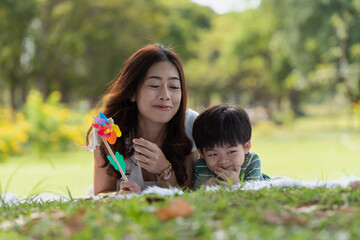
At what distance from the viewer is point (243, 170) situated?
342 cm

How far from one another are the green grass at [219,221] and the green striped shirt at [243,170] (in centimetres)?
130

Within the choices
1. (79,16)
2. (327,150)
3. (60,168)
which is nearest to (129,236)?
(60,168)

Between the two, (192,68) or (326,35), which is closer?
(326,35)

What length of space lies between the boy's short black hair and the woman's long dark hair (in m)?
0.16

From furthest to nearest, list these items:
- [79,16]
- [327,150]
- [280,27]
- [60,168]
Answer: [280,27], [79,16], [327,150], [60,168]

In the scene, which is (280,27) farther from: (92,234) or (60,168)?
(92,234)

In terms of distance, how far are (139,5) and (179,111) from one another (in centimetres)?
2041

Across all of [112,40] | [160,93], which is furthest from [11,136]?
[112,40]

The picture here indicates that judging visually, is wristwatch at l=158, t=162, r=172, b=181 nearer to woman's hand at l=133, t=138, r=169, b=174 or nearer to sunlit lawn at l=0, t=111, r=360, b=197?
woman's hand at l=133, t=138, r=169, b=174

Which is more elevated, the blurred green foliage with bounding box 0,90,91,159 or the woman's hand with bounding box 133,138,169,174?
the woman's hand with bounding box 133,138,169,174

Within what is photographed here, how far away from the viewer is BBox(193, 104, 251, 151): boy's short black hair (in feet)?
10.6

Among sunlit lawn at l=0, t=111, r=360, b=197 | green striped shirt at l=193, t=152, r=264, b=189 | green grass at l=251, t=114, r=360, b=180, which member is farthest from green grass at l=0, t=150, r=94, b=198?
green grass at l=251, t=114, r=360, b=180

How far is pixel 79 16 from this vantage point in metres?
22.2

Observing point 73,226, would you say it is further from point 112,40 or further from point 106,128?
point 112,40
